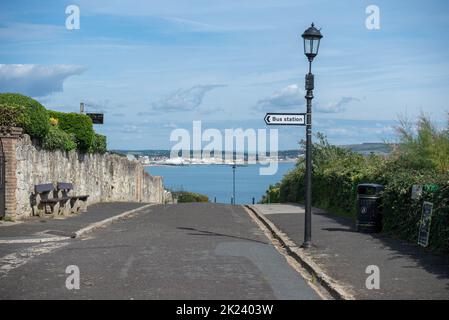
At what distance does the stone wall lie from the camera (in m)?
19.5

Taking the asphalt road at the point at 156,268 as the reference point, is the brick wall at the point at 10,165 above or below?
above

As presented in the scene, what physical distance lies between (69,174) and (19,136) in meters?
7.21

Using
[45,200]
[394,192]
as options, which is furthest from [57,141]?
[394,192]

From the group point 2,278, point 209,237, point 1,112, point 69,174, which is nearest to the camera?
point 2,278

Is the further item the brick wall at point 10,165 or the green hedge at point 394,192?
the brick wall at point 10,165

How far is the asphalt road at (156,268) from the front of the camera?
885 cm

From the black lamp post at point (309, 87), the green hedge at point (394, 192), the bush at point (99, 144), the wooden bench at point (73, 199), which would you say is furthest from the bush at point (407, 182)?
the bush at point (99, 144)

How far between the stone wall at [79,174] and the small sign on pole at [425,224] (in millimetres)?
11532

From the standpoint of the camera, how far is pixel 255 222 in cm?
2155

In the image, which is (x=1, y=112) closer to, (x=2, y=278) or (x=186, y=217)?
(x=186, y=217)

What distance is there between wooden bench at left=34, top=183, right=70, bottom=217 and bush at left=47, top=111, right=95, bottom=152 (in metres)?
6.09

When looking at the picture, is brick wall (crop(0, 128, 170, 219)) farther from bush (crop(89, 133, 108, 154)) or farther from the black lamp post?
the black lamp post

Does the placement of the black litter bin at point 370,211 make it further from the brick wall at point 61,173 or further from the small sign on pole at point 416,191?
the brick wall at point 61,173
